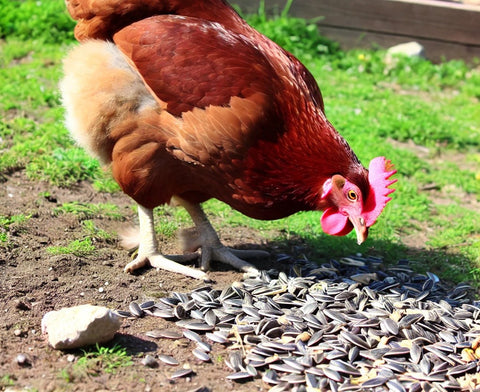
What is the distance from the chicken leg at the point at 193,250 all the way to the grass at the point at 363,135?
395mm

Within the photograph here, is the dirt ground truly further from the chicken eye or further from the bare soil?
the chicken eye

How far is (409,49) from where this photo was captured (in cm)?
859

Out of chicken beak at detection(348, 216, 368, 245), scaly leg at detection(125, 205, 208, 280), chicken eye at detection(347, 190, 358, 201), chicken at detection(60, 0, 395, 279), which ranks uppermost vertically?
chicken at detection(60, 0, 395, 279)

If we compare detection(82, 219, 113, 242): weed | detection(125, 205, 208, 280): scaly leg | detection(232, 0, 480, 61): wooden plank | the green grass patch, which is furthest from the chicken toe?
detection(232, 0, 480, 61): wooden plank

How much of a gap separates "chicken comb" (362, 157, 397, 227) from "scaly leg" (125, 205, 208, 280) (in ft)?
3.94

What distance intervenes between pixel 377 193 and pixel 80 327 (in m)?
1.76

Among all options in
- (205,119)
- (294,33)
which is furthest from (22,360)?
(294,33)

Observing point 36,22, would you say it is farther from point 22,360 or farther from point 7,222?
point 22,360

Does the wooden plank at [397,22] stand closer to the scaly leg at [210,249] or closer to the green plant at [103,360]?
the scaly leg at [210,249]

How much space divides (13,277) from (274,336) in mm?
1587

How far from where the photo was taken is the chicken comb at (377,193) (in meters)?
3.74

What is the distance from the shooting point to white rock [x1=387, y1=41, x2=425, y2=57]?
8.56m

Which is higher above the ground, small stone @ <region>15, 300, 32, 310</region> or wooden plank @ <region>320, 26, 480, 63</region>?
wooden plank @ <region>320, 26, 480, 63</region>

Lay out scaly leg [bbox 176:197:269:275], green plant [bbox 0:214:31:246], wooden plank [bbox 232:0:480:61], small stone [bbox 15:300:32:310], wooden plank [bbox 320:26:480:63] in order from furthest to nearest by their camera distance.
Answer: wooden plank [bbox 320:26:480:63]
wooden plank [bbox 232:0:480:61]
scaly leg [bbox 176:197:269:275]
green plant [bbox 0:214:31:246]
small stone [bbox 15:300:32:310]
